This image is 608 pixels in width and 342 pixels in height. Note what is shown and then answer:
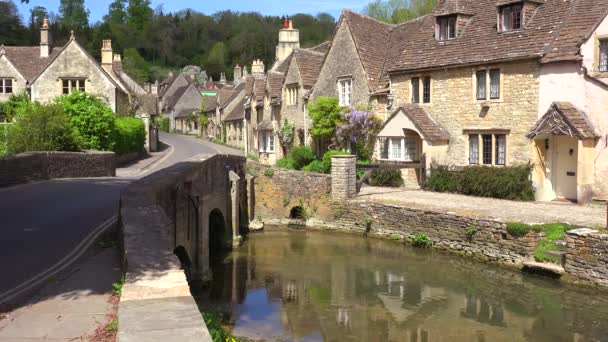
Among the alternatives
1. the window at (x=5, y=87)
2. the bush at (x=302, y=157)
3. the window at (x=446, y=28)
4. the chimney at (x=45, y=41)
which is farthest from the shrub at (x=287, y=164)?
the chimney at (x=45, y=41)

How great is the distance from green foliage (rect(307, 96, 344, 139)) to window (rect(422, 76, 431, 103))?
17.0 ft

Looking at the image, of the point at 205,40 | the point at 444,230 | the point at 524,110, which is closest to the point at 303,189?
the point at 444,230

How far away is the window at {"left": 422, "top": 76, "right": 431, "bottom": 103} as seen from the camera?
30391mm

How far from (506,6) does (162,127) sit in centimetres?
8455

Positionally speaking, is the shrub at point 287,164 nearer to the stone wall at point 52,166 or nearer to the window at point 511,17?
the stone wall at point 52,166

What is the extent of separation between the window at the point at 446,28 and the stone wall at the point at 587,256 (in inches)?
576

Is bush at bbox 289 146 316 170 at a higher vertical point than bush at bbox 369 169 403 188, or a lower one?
higher

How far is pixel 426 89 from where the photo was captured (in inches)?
1204

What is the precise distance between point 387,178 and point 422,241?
810 centimetres

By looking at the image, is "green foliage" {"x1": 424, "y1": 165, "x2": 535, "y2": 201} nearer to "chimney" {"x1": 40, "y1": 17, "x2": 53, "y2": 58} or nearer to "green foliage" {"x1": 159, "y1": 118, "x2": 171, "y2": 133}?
"chimney" {"x1": 40, "y1": 17, "x2": 53, "y2": 58}

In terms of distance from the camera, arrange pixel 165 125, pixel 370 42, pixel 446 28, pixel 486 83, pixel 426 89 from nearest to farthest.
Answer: pixel 486 83, pixel 446 28, pixel 426 89, pixel 370 42, pixel 165 125

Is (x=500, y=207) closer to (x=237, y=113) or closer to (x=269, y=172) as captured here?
(x=269, y=172)

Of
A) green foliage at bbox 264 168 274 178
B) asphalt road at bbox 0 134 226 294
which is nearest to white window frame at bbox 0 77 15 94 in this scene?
asphalt road at bbox 0 134 226 294

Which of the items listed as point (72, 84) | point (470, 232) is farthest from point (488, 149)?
point (72, 84)
